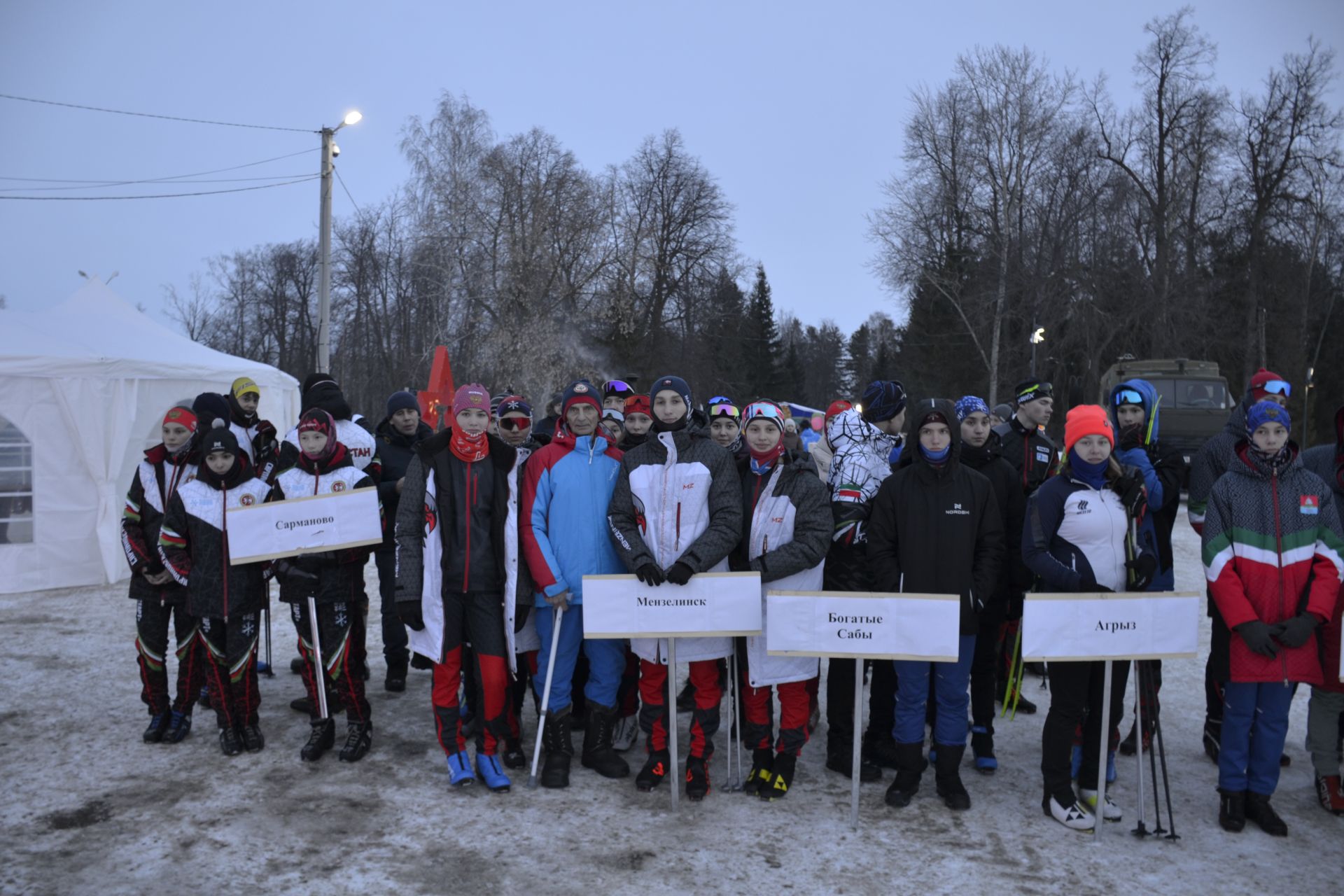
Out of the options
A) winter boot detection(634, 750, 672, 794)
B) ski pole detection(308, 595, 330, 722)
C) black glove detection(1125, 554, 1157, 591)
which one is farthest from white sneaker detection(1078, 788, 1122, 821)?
ski pole detection(308, 595, 330, 722)

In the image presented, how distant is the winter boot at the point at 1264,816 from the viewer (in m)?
4.32

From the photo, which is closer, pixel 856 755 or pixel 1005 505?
pixel 856 755

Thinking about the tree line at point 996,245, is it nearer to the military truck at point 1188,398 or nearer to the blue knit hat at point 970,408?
the military truck at point 1188,398

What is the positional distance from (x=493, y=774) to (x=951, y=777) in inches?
92.0

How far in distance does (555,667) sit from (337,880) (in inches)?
60.4

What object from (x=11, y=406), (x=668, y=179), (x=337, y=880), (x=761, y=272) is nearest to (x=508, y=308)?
(x=668, y=179)

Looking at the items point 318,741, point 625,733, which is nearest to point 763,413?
point 625,733

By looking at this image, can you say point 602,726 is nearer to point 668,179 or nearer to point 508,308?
point 508,308

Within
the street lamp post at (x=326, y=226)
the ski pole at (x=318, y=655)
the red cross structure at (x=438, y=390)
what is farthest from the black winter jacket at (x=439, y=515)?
the street lamp post at (x=326, y=226)

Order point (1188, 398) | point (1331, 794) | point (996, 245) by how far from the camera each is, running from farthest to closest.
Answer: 1. point (996, 245)
2. point (1188, 398)
3. point (1331, 794)

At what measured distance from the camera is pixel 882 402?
18.1 ft

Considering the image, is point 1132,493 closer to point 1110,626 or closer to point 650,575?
point 1110,626

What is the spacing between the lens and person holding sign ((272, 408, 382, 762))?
5.23 m

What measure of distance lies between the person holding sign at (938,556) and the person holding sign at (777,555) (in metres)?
0.33
